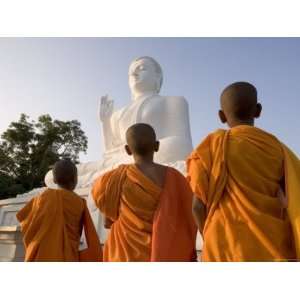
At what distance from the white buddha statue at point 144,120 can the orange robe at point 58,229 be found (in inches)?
122

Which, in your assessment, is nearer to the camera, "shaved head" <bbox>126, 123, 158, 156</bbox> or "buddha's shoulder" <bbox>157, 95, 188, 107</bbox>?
"shaved head" <bbox>126, 123, 158, 156</bbox>

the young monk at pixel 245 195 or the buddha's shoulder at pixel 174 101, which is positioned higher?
the buddha's shoulder at pixel 174 101

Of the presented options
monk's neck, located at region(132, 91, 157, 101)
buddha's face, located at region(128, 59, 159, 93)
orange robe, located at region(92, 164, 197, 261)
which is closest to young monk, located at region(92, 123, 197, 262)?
orange robe, located at region(92, 164, 197, 261)

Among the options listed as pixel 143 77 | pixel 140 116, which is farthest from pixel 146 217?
pixel 143 77

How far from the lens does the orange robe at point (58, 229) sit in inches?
110

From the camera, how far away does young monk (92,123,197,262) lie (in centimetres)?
217

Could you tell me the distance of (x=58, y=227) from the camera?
2.81m

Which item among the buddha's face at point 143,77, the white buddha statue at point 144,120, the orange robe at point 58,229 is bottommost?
the orange robe at point 58,229

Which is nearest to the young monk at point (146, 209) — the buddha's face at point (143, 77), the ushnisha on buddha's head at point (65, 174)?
the ushnisha on buddha's head at point (65, 174)

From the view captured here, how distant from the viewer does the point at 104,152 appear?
25.7ft

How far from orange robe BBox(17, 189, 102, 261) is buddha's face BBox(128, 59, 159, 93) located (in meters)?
5.77

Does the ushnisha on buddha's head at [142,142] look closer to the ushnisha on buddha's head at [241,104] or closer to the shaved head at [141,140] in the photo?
the shaved head at [141,140]

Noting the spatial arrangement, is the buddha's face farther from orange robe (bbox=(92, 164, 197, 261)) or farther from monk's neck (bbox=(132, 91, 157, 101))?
orange robe (bbox=(92, 164, 197, 261))

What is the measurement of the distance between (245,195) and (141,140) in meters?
0.90
